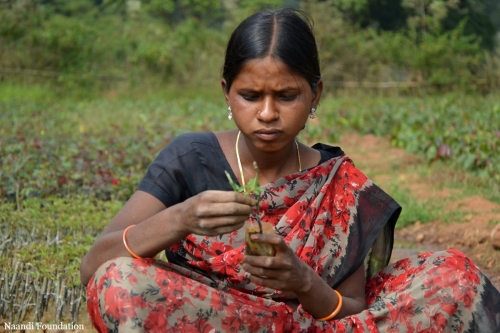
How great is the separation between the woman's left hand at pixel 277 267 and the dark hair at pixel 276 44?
2.40 feet

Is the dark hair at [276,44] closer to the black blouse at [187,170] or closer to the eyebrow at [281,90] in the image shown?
the eyebrow at [281,90]

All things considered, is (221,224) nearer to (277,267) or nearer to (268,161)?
(277,267)

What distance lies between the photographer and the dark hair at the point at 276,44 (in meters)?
2.64

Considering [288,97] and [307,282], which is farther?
[288,97]

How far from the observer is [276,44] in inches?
104

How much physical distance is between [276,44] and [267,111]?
25 centimetres

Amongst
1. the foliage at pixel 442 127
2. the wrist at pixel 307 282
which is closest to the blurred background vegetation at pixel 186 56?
the foliage at pixel 442 127

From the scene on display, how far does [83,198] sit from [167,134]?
3.08 meters

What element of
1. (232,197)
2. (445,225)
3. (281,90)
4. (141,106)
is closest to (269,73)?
(281,90)

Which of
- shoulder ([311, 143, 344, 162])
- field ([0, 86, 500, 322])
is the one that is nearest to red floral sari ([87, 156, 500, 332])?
shoulder ([311, 143, 344, 162])

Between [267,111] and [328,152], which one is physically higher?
[267,111]

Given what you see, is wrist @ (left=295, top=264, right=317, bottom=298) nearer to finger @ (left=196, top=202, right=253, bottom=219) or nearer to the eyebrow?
finger @ (left=196, top=202, right=253, bottom=219)

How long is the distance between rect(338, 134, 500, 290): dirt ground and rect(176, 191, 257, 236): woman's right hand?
2.33 metres

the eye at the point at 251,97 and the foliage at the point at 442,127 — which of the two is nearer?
the eye at the point at 251,97
